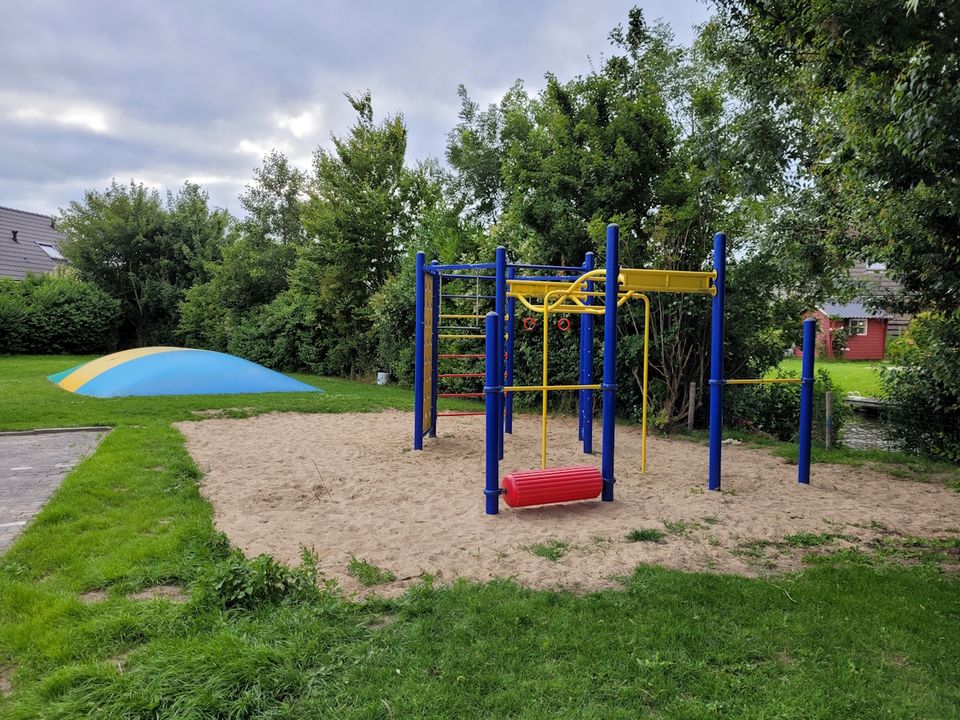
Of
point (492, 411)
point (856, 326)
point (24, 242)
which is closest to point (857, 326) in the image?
point (856, 326)

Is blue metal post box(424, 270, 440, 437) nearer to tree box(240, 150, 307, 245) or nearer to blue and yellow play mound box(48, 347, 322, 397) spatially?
blue and yellow play mound box(48, 347, 322, 397)

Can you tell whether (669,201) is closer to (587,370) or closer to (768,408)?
(768,408)

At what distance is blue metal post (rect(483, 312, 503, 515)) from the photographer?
466 centimetres

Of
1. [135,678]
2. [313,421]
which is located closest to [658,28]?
[313,421]

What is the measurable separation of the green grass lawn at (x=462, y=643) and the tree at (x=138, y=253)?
2516cm

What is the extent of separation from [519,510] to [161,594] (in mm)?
2618

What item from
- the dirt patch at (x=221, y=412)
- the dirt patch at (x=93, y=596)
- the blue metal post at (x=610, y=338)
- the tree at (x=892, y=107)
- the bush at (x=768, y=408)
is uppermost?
the tree at (x=892, y=107)

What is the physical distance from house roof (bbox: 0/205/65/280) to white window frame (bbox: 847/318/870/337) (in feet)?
129

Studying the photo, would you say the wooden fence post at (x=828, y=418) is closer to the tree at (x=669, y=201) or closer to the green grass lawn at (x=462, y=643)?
the tree at (x=669, y=201)

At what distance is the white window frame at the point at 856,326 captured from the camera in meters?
30.8

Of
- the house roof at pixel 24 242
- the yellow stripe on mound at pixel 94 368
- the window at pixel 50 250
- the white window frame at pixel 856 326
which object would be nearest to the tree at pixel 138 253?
the house roof at pixel 24 242

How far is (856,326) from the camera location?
31.0 m

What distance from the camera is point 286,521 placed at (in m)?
4.55

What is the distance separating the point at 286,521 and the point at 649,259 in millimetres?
6928
